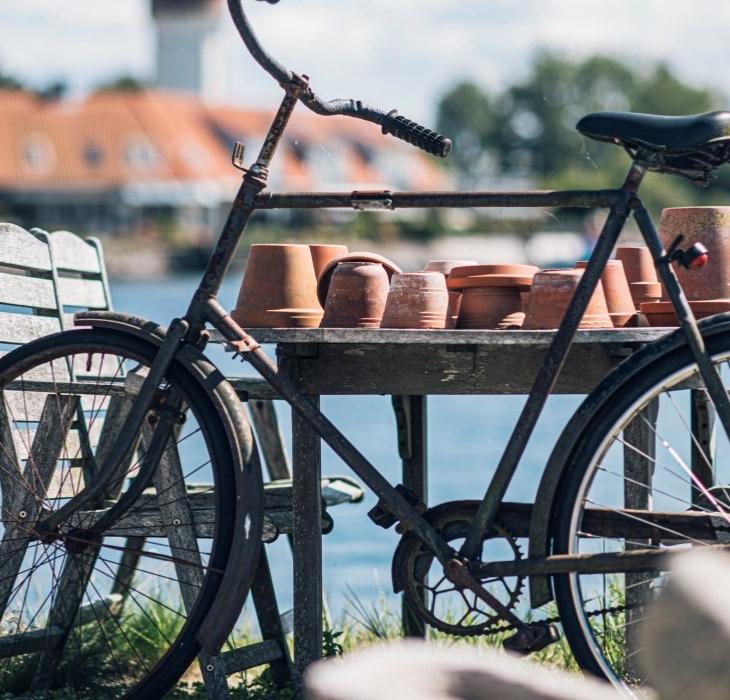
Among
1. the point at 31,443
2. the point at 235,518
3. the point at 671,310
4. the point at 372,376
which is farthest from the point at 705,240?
the point at 31,443

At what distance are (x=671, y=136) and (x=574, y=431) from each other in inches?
22.5

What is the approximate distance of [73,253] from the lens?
166 inches

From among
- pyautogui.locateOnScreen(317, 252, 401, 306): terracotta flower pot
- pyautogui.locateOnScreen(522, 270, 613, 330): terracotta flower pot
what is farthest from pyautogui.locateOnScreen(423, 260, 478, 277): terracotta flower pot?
pyautogui.locateOnScreen(522, 270, 613, 330): terracotta flower pot

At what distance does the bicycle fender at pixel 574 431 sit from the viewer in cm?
269

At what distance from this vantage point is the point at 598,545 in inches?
151

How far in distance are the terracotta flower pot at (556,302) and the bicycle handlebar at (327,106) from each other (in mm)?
333

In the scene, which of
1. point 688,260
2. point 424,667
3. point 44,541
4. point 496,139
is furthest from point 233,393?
point 496,139

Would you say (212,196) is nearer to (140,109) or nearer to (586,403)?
(140,109)

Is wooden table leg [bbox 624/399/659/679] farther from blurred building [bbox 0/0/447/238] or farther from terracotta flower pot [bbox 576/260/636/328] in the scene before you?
blurred building [bbox 0/0/447/238]

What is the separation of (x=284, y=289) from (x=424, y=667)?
4.36ft

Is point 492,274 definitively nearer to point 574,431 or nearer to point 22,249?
point 574,431

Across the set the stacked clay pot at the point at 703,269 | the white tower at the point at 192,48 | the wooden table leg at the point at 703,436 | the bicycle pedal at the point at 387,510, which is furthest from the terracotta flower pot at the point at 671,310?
the white tower at the point at 192,48

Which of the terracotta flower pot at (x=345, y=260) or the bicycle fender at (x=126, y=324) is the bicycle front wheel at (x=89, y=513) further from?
the terracotta flower pot at (x=345, y=260)

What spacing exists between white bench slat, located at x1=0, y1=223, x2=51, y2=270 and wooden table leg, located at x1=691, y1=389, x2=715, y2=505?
5.47 ft
